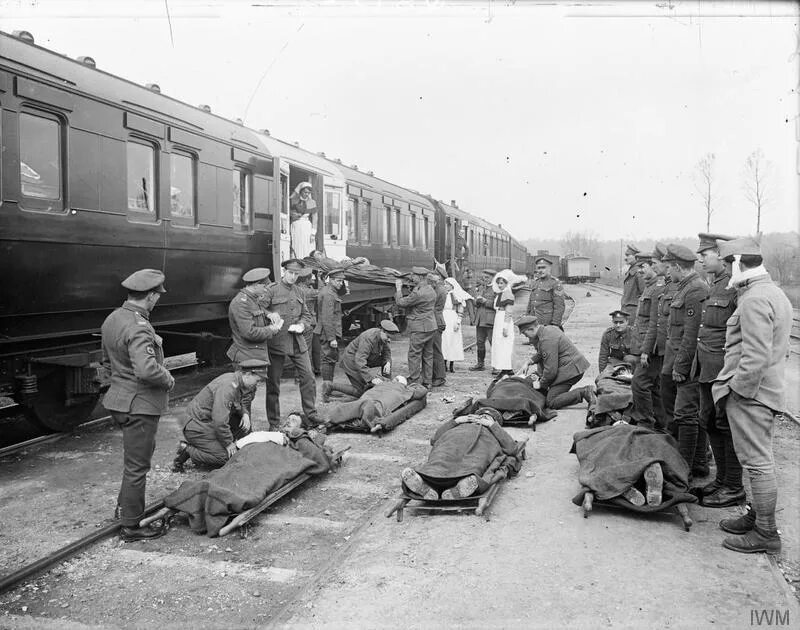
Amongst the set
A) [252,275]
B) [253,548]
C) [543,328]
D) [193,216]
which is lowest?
[253,548]

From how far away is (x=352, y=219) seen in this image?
46.0 ft

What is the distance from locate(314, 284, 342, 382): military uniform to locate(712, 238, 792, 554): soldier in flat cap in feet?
21.2

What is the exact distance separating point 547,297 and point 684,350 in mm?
5378

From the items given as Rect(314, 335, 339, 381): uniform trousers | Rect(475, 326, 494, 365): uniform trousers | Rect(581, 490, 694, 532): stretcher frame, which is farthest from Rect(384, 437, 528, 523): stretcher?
Rect(475, 326, 494, 365): uniform trousers

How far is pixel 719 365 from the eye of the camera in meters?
5.05

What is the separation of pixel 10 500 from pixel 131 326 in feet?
6.49

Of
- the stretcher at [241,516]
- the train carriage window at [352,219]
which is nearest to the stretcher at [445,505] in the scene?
the stretcher at [241,516]

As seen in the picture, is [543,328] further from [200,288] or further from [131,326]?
[131,326]

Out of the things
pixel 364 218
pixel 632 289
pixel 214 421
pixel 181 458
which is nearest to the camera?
pixel 214 421

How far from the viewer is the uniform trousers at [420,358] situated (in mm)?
9742

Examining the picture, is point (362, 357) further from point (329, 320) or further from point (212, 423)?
point (212, 423)

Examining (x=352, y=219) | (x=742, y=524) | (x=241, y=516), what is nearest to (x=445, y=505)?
(x=241, y=516)

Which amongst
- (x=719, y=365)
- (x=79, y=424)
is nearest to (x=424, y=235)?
(x=79, y=424)

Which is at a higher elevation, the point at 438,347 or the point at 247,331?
the point at 247,331
